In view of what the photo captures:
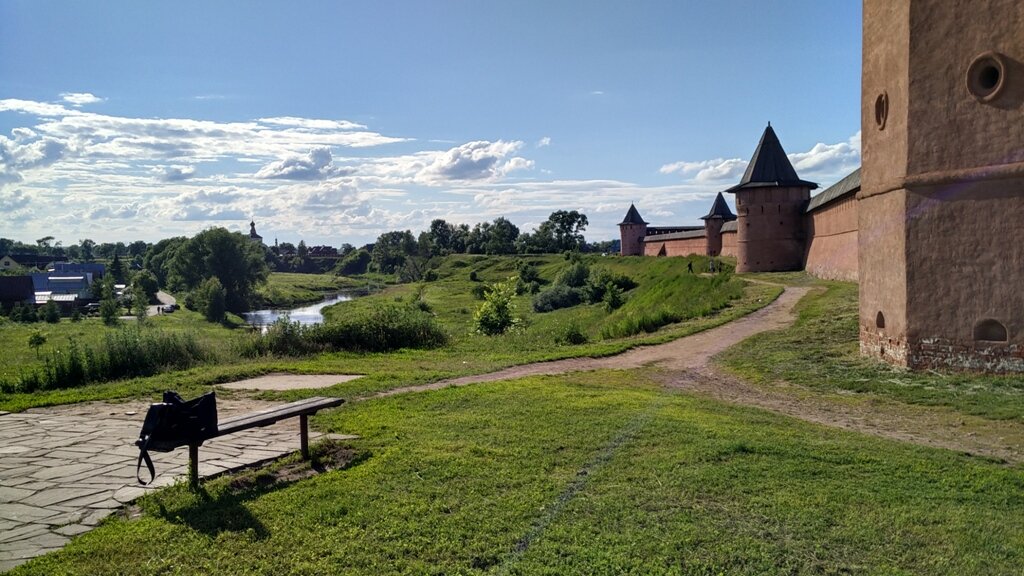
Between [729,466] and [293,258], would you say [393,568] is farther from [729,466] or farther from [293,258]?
[293,258]

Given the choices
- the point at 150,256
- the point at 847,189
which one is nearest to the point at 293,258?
the point at 150,256

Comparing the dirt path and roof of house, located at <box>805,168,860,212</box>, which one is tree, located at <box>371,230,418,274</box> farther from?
the dirt path

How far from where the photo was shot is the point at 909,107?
30.7 ft

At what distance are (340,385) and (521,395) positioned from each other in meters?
2.34

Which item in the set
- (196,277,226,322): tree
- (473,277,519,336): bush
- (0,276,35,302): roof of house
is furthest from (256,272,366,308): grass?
(473,277,519,336): bush

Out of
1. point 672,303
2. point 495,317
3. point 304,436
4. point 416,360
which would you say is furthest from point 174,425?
point 672,303

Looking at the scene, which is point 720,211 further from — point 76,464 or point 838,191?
point 76,464

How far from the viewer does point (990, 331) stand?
8828mm

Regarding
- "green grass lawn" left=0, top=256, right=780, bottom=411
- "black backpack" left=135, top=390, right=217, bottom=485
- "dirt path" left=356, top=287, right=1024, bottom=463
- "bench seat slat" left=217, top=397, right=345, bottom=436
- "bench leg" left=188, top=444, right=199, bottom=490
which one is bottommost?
"dirt path" left=356, top=287, right=1024, bottom=463

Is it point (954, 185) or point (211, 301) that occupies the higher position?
point (954, 185)

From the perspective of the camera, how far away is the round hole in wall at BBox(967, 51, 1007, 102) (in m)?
8.55

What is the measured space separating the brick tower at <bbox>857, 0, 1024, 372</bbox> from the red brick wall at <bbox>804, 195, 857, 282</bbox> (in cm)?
968

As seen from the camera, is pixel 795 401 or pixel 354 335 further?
pixel 354 335

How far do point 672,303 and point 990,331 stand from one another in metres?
14.2
